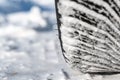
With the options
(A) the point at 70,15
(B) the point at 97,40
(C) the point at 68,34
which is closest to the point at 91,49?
(B) the point at 97,40

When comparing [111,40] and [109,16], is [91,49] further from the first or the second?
[109,16]

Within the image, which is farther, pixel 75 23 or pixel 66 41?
pixel 66 41

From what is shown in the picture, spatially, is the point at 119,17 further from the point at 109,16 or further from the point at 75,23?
the point at 75,23

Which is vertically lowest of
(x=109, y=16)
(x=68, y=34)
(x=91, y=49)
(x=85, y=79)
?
(x=85, y=79)

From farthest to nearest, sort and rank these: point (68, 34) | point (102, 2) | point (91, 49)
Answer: point (91, 49), point (68, 34), point (102, 2)

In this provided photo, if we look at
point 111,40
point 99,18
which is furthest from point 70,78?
point 99,18

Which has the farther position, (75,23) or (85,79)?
(85,79)

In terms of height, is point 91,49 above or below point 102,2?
below

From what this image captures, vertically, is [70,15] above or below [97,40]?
above

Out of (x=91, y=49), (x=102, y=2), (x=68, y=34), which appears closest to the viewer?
(x=102, y=2)
